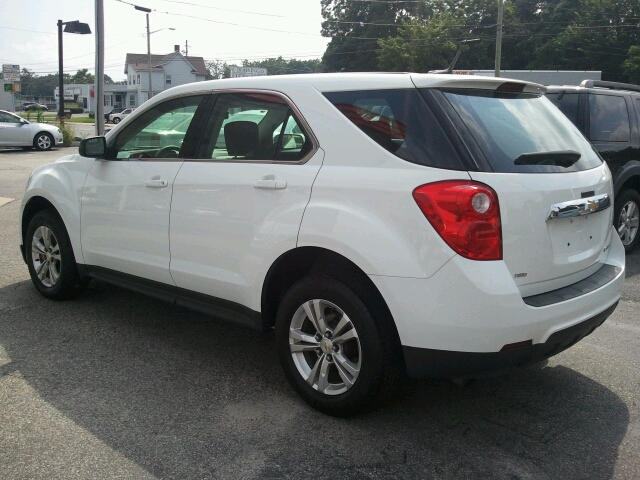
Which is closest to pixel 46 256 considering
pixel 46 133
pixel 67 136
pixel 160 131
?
pixel 160 131

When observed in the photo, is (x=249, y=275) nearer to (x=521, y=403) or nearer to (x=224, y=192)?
(x=224, y=192)

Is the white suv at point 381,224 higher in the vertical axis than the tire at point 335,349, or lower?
higher

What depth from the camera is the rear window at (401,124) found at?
122 inches

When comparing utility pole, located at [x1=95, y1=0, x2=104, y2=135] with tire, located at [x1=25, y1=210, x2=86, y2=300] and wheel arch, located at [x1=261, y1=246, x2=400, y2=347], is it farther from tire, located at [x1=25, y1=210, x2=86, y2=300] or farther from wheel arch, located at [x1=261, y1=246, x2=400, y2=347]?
wheel arch, located at [x1=261, y1=246, x2=400, y2=347]

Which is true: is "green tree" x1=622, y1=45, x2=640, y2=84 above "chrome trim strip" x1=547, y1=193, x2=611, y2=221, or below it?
above

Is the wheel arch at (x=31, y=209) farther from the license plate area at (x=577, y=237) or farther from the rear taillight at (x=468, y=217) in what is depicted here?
the license plate area at (x=577, y=237)

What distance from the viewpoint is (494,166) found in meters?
3.09

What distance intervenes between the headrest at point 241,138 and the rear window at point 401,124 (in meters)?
0.58

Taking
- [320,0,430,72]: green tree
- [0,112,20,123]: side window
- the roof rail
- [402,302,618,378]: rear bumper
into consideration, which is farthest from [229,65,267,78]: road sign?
[320,0,430,72]: green tree

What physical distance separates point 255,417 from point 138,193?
5.88 ft

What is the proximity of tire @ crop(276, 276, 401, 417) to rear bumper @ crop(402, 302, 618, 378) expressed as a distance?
0.57ft

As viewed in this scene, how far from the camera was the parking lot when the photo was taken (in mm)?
3043

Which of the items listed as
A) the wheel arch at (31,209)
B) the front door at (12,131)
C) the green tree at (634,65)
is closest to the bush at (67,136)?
the front door at (12,131)

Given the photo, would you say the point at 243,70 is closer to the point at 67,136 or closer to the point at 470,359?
the point at 67,136
